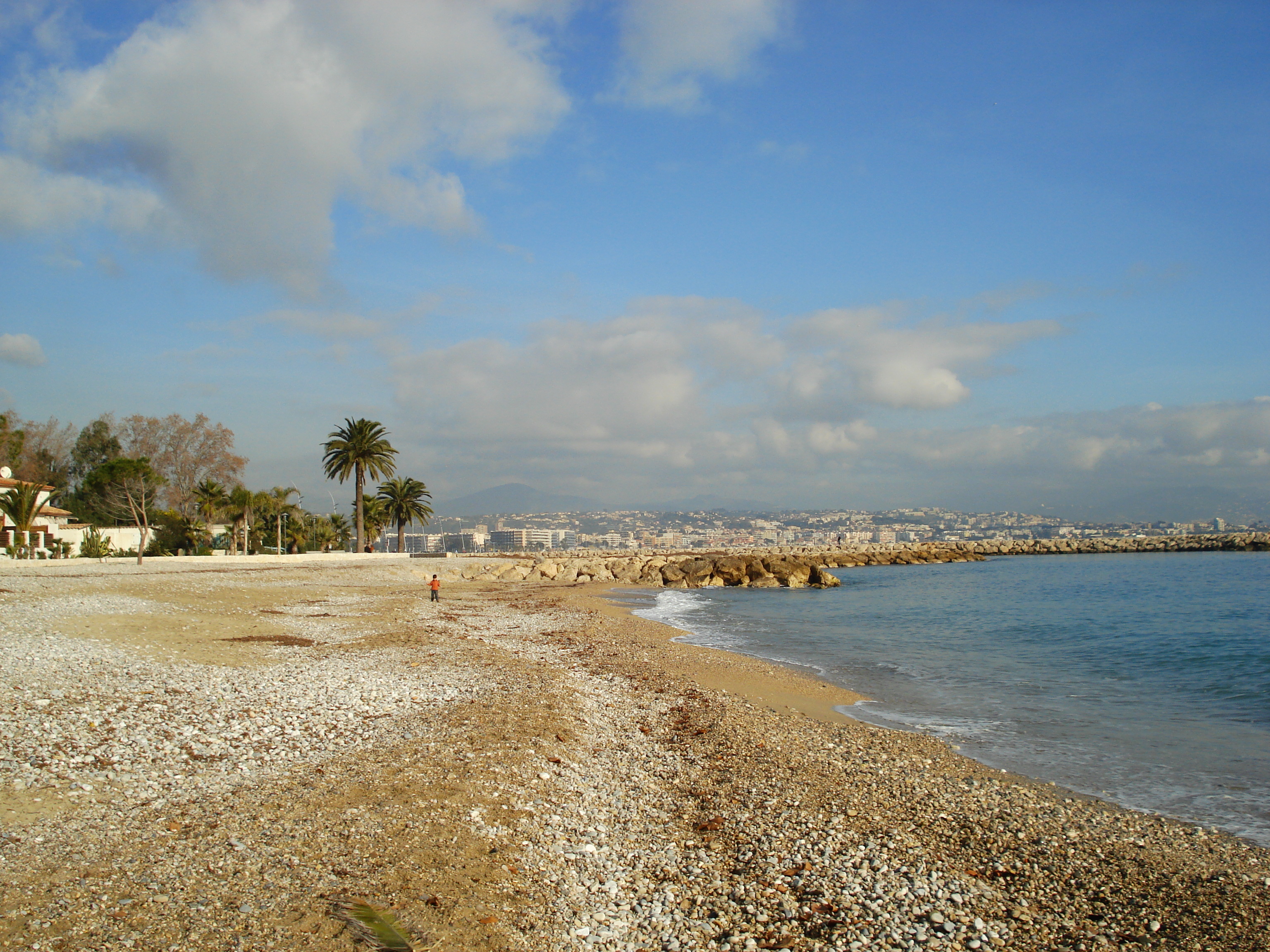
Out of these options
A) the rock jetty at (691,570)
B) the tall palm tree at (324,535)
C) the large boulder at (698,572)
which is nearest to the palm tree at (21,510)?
the rock jetty at (691,570)

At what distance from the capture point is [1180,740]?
37.3ft

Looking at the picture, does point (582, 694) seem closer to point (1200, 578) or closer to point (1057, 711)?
point (1057, 711)

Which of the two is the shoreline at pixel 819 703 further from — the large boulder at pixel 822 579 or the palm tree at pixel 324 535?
the palm tree at pixel 324 535

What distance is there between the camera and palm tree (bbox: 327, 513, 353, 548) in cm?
8794

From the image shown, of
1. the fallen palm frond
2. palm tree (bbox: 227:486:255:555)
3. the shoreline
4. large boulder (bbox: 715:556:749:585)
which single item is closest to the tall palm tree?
palm tree (bbox: 227:486:255:555)

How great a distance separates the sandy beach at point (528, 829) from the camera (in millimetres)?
4930

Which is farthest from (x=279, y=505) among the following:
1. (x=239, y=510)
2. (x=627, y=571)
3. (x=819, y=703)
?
(x=819, y=703)

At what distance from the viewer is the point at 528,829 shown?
6457 mm

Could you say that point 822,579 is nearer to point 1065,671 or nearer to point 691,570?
point 691,570

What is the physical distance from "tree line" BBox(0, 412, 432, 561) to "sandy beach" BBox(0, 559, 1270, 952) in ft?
163

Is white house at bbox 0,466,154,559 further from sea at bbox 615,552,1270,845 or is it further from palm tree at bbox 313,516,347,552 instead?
sea at bbox 615,552,1270,845

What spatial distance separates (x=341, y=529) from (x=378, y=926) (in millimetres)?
92472

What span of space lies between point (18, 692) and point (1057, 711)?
55.6 feet

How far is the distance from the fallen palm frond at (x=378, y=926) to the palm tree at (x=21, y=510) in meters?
52.8
